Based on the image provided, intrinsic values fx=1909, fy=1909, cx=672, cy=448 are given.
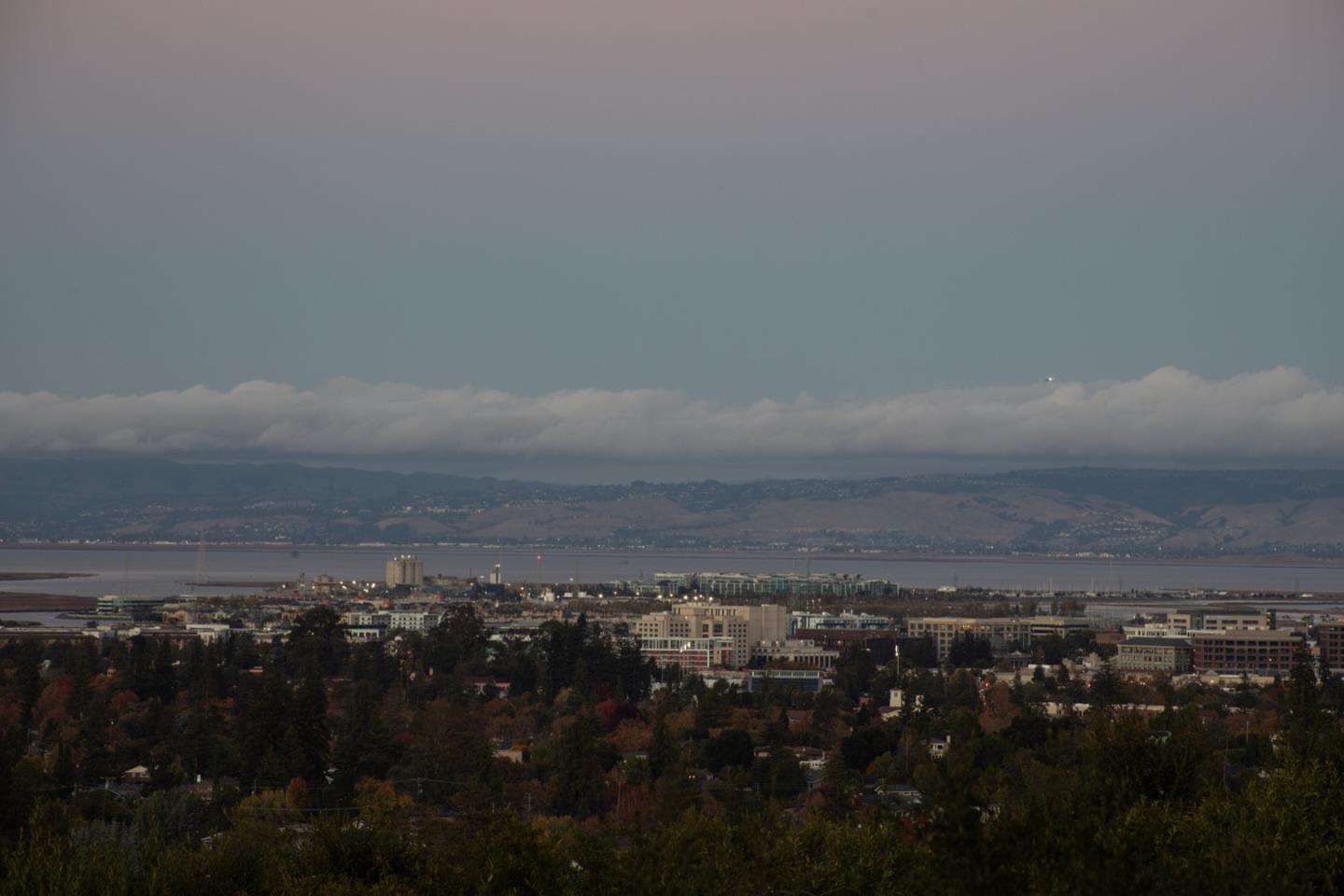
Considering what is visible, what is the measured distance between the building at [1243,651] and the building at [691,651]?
14.6 m

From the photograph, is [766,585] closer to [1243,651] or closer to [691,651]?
[691,651]

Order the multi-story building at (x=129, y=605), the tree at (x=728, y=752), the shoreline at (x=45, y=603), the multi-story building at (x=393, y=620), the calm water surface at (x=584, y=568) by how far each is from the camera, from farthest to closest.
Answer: the calm water surface at (x=584, y=568)
the shoreline at (x=45, y=603)
the multi-story building at (x=129, y=605)
the multi-story building at (x=393, y=620)
the tree at (x=728, y=752)

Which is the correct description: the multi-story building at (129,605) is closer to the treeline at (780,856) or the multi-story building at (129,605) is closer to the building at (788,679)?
the building at (788,679)

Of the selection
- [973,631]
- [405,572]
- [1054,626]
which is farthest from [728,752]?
[405,572]

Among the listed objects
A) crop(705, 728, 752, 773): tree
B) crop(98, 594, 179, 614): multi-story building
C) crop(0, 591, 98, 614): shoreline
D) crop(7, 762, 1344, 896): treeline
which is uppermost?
crop(7, 762, 1344, 896): treeline

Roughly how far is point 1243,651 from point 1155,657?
3.62m

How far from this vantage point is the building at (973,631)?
6412 cm

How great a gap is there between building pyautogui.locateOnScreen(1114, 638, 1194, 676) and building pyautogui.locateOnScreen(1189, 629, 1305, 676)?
431mm

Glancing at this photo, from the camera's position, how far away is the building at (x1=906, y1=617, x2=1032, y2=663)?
64125 mm

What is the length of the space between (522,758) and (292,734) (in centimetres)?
425

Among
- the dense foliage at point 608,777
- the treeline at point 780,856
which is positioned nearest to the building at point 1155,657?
the dense foliage at point 608,777

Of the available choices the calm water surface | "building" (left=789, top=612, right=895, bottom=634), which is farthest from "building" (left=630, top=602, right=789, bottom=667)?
the calm water surface

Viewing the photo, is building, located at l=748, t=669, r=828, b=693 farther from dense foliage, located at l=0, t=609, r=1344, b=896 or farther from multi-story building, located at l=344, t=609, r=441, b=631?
multi-story building, located at l=344, t=609, r=441, b=631

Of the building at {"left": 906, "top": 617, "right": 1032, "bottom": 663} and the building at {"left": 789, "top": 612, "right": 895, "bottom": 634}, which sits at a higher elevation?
the building at {"left": 906, "top": 617, "right": 1032, "bottom": 663}
